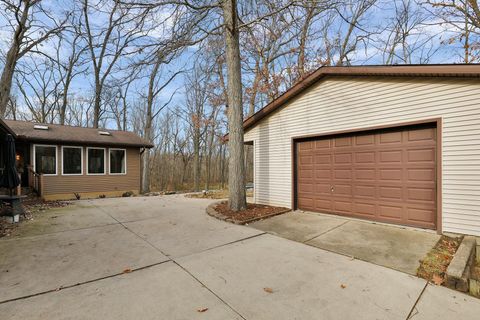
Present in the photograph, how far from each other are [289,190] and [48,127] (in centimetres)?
1267

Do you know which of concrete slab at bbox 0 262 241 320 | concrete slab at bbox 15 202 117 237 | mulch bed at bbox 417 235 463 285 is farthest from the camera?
concrete slab at bbox 15 202 117 237

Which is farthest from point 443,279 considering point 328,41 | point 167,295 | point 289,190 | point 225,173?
point 225,173

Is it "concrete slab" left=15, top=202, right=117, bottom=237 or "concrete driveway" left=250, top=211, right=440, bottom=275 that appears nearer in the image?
"concrete driveway" left=250, top=211, right=440, bottom=275

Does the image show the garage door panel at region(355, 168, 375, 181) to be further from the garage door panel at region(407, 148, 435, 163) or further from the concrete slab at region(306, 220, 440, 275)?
the concrete slab at region(306, 220, 440, 275)

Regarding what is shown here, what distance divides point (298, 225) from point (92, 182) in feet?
36.6

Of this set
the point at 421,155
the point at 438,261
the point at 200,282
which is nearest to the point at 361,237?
the point at 438,261

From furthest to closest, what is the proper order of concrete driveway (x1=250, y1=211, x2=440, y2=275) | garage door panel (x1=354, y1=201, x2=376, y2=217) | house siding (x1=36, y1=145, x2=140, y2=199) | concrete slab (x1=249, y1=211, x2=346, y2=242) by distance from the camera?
house siding (x1=36, y1=145, x2=140, y2=199) → garage door panel (x1=354, y1=201, x2=376, y2=217) → concrete slab (x1=249, y1=211, x2=346, y2=242) → concrete driveway (x1=250, y1=211, x2=440, y2=275)

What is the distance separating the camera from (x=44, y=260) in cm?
355

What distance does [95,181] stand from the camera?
11781mm

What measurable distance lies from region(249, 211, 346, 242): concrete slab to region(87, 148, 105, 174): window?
33.7 feet

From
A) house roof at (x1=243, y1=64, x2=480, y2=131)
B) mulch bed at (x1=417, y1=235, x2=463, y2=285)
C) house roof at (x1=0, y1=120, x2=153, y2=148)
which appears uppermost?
house roof at (x1=243, y1=64, x2=480, y2=131)

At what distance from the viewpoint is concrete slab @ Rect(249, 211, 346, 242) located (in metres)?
4.86

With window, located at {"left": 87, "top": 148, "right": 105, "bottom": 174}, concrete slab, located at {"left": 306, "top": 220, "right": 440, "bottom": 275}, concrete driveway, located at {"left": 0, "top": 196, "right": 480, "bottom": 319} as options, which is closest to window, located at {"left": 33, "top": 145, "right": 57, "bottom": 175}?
window, located at {"left": 87, "top": 148, "right": 105, "bottom": 174}

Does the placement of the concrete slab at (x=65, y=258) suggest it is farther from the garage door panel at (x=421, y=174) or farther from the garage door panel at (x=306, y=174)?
the garage door panel at (x=421, y=174)
